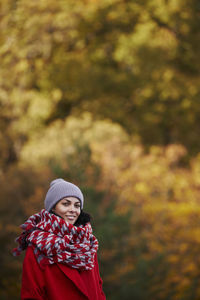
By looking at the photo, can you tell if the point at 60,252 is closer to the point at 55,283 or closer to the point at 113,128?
the point at 55,283

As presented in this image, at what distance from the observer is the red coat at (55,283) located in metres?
2.55

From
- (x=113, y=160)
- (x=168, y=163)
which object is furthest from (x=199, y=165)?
(x=113, y=160)

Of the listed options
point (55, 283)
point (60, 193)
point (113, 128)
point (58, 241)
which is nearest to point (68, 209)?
point (60, 193)

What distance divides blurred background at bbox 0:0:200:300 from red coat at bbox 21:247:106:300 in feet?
17.4

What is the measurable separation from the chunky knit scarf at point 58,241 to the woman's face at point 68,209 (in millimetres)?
71

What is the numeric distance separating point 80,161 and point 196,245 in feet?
18.3

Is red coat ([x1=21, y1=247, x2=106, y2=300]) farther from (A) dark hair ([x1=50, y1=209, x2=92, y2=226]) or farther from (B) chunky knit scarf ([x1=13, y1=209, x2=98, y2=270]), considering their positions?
(A) dark hair ([x1=50, y1=209, x2=92, y2=226])

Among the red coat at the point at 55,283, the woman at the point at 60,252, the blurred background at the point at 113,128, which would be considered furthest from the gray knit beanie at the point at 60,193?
the blurred background at the point at 113,128

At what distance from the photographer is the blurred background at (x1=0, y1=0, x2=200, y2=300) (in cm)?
933

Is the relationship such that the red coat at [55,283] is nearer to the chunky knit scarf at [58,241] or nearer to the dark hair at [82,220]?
the chunky knit scarf at [58,241]

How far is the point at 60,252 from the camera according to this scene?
2611 mm

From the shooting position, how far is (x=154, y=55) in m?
19.4

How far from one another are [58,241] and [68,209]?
0.22 metres

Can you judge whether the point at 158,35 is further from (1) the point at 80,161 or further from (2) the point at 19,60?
(1) the point at 80,161
